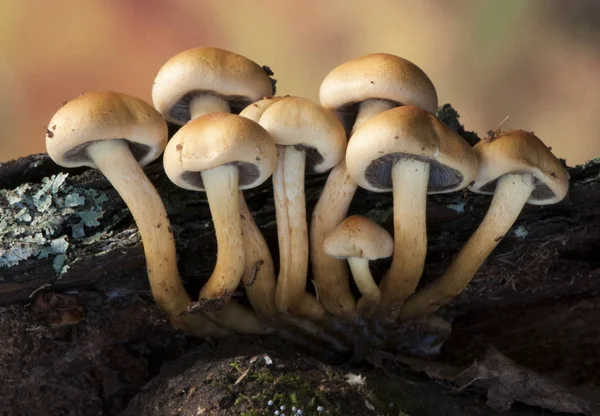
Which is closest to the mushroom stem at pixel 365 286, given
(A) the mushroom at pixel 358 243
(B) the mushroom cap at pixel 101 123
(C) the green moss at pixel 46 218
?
(A) the mushroom at pixel 358 243

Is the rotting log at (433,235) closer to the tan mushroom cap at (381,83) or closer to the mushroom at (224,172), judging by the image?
the mushroom at (224,172)

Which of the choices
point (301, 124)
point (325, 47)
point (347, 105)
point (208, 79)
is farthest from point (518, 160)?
point (325, 47)

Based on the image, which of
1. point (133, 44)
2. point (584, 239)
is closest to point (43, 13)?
point (133, 44)

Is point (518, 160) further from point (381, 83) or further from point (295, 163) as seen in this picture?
point (295, 163)

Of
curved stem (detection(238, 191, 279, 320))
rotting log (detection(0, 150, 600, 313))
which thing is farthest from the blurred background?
curved stem (detection(238, 191, 279, 320))

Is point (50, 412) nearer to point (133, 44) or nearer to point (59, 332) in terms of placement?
point (59, 332)
